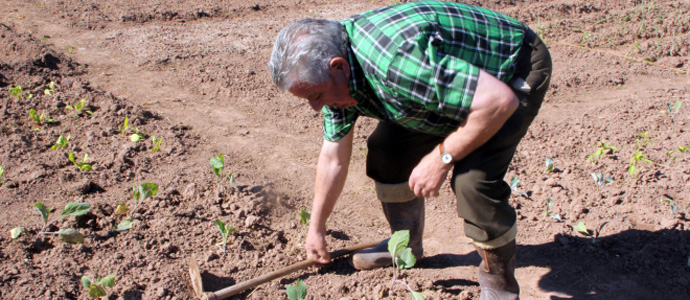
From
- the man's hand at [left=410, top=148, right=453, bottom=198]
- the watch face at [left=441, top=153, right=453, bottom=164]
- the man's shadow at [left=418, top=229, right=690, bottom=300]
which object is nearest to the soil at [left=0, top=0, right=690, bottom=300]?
the man's shadow at [left=418, top=229, right=690, bottom=300]

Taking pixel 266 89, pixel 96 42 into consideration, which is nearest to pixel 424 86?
pixel 266 89

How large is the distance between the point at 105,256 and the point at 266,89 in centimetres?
232

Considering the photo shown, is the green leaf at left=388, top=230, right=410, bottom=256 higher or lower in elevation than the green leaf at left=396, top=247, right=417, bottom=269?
higher

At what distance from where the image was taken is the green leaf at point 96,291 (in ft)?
7.63

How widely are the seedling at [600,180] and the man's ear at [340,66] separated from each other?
2157 millimetres

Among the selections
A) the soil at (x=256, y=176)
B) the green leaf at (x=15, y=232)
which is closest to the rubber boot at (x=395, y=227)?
the soil at (x=256, y=176)

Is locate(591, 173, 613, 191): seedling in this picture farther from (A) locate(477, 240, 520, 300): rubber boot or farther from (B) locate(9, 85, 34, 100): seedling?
(B) locate(9, 85, 34, 100): seedling

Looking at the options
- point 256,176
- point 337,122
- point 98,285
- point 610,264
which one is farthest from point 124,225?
point 610,264

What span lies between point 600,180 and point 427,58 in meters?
2.13

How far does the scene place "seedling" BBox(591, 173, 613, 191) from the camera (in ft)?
11.3

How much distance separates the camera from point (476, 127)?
6.15 feet

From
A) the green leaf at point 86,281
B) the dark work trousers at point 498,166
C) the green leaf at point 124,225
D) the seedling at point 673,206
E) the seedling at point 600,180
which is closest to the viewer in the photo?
the dark work trousers at point 498,166

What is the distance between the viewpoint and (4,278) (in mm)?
2443

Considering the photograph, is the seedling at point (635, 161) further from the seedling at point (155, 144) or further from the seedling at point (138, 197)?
the seedling at point (155, 144)
